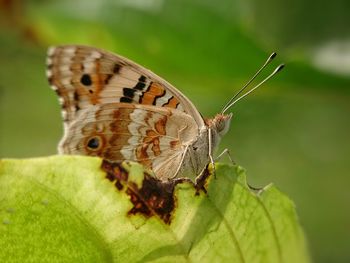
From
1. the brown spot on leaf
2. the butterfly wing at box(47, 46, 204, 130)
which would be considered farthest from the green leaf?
the butterfly wing at box(47, 46, 204, 130)

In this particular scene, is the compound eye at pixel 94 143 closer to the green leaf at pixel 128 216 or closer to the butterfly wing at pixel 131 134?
the butterfly wing at pixel 131 134

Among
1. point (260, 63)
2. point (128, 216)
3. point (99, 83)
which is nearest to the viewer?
point (128, 216)

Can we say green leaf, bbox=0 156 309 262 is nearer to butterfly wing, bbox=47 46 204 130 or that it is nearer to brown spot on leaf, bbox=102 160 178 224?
brown spot on leaf, bbox=102 160 178 224

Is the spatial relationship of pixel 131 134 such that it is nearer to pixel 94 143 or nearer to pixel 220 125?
pixel 94 143

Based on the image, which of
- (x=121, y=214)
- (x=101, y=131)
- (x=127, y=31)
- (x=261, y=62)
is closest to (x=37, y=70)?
(x=127, y=31)

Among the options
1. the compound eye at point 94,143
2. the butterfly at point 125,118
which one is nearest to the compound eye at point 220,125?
the butterfly at point 125,118

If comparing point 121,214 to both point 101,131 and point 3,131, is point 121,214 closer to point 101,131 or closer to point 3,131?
point 101,131

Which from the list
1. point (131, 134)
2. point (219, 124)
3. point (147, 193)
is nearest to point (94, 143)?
point (131, 134)

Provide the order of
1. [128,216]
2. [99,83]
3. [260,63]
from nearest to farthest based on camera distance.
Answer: [128,216] < [99,83] < [260,63]
